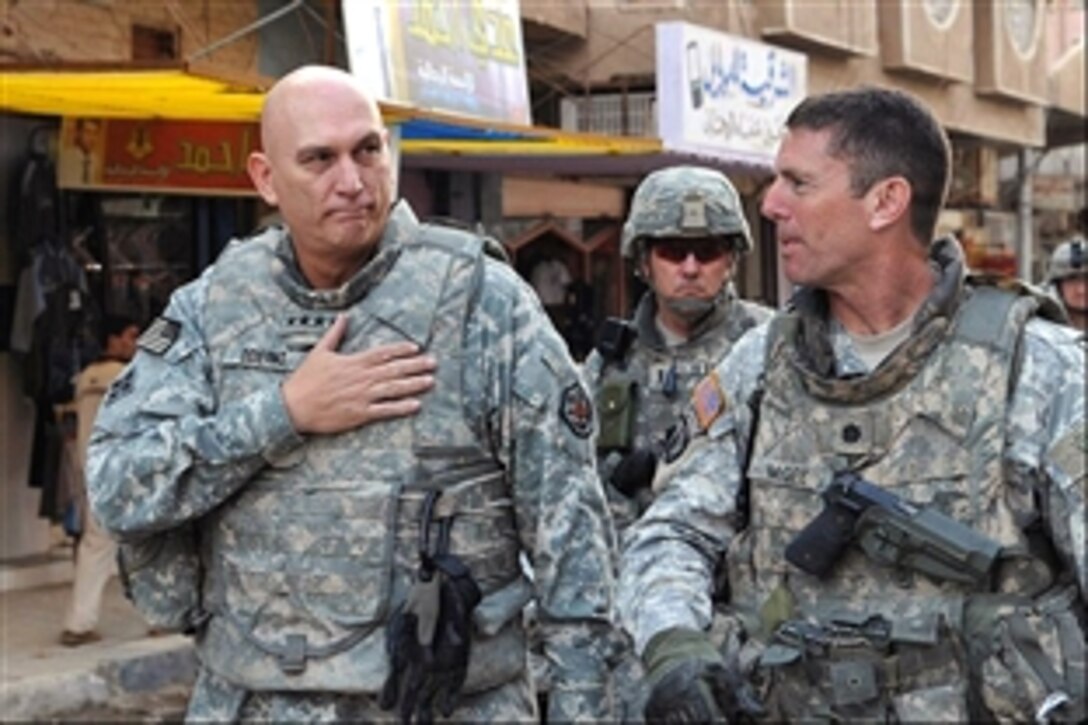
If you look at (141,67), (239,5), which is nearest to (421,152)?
(239,5)

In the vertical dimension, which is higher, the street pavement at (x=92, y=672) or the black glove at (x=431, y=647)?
the black glove at (x=431, y=647)

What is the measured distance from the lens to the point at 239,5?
472 inches

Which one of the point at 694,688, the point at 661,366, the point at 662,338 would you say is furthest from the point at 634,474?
the point at 694,688

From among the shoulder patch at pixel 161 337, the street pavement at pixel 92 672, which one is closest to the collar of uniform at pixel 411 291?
the shoulder patch at pixel 161 337

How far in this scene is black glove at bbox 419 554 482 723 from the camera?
10.9 feet

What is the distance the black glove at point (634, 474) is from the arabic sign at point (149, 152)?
17.7 ft

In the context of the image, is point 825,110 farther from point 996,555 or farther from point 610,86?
point 610,86

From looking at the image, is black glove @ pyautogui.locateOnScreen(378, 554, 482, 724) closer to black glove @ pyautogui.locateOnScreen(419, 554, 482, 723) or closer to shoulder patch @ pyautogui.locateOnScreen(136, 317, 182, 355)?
black glove @ pyautogui.locateOnScreen(419, 554, 482, 723)

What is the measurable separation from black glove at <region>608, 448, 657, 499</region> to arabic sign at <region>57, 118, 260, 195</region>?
5.39 metres

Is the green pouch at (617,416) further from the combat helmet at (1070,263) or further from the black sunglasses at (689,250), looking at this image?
the combat helmet at (1070,263)

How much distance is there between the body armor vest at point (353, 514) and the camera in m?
3.41

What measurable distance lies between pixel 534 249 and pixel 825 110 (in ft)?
39.9

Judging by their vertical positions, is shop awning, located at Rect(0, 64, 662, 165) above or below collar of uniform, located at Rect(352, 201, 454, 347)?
above

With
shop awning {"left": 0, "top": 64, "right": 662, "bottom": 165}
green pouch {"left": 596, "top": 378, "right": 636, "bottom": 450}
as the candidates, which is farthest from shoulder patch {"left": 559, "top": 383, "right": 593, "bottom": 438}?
shop awning {"left": 0, "top": 64, "right": 662, "bottom": 165}
